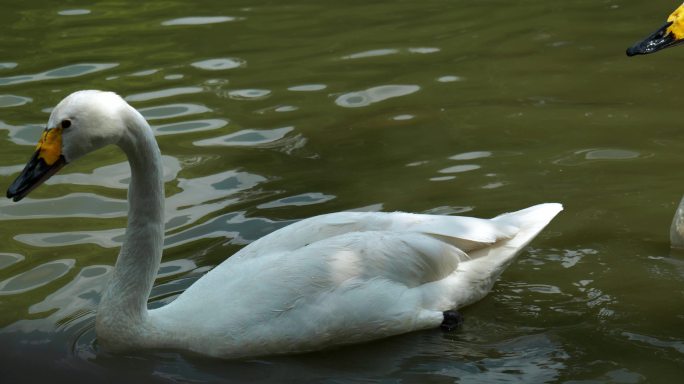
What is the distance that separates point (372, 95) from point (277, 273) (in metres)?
4.13

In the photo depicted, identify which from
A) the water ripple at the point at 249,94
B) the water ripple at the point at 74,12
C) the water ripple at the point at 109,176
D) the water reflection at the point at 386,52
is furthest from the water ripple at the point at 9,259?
the water ripple at the point at 74,12

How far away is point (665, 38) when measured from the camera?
734 cm

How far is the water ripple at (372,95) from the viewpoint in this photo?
9820mm

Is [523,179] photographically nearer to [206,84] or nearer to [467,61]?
[467,61]

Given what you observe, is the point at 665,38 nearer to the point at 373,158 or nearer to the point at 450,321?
the point at 373,158

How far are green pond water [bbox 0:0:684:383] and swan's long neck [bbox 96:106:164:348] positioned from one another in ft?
0.62

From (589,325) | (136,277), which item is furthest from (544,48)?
(136,277)

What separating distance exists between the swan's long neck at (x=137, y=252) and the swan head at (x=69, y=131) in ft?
0.66

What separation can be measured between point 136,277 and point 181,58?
5352 millimetres

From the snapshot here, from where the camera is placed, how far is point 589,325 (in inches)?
244

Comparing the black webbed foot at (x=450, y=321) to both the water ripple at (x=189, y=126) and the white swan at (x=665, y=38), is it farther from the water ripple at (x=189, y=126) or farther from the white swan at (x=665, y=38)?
the water ripple at (x=189, y=126)

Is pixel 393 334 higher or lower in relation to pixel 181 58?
lower

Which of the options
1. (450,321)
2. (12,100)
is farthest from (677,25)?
(12,100)

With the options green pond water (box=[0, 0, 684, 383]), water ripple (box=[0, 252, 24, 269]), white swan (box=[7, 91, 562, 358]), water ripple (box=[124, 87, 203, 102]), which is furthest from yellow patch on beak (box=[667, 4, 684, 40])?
water ripple (box=[124, 87, 203, 102])
